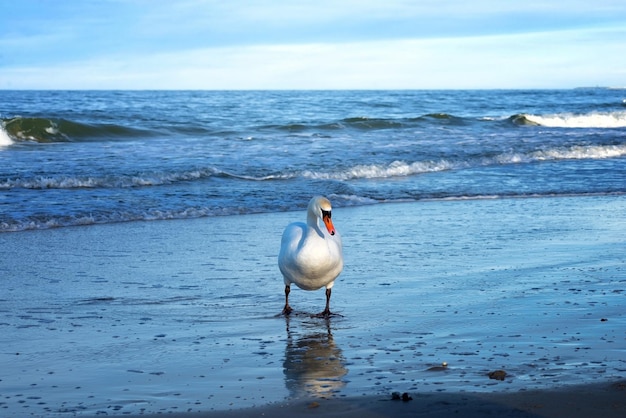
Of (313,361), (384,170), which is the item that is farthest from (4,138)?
(313,361)

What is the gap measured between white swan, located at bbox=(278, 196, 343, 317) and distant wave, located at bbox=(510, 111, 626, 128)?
102ft

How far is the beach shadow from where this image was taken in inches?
185

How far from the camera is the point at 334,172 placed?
16.8 meters

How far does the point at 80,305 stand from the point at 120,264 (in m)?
1.73

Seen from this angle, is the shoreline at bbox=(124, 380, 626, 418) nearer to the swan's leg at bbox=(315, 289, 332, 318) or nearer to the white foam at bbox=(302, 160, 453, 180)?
the swan's leg at bbox=(315, 289, 332, 318)

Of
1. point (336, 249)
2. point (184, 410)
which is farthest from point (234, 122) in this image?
point (184, 410)

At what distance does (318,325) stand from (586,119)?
35.7 metres

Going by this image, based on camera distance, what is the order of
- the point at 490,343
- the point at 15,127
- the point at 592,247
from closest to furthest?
the point at 490,343
the point at 592,247
the point at 15,127

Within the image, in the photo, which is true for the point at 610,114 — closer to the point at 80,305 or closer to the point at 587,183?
the point at 587,183

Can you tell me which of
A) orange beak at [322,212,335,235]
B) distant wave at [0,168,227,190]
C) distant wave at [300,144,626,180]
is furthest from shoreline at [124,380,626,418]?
distant wave at [300,144,626,180]

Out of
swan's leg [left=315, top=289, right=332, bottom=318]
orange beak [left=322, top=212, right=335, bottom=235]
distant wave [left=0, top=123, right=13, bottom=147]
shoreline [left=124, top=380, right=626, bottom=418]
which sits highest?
orange beak [left=322, top=212, right=335, bottom=235]

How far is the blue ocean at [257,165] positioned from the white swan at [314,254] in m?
5.43

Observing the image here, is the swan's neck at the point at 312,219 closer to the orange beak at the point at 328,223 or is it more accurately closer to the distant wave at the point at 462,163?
the orange beak at the point at 328,223

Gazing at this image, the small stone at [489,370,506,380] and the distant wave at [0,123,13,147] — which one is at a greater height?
the distant wave at [0,123,13,147]
